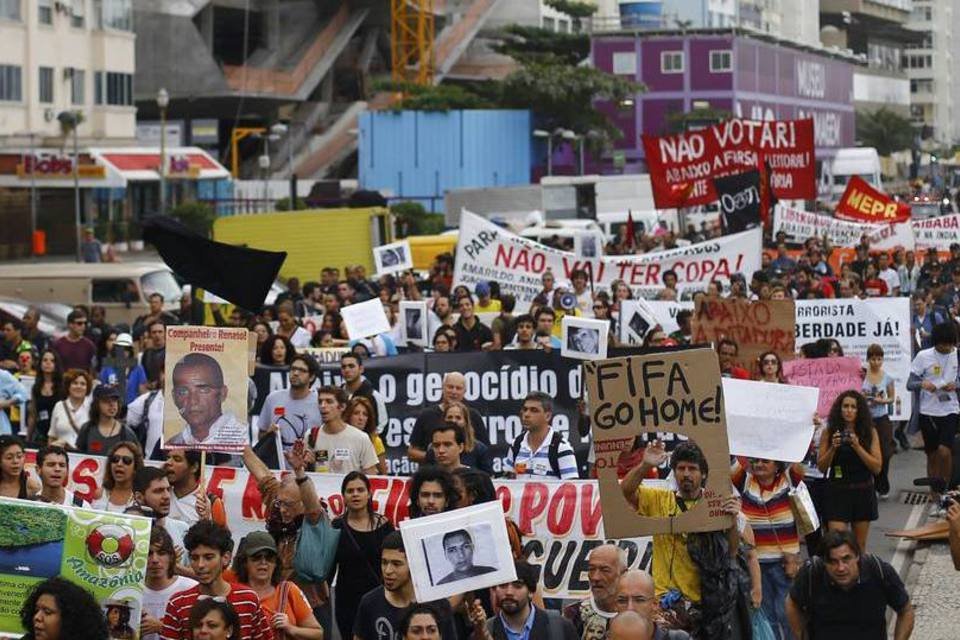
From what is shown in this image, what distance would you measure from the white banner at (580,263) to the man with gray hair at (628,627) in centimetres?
1679

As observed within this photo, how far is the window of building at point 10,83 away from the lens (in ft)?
193

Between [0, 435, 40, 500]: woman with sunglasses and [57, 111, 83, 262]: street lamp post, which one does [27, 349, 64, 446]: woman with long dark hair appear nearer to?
[0, 435, 40, 500]: woman with sunglasses

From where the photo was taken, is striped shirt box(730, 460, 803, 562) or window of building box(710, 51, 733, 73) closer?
striped shirt box(730, 460, 803, 562)

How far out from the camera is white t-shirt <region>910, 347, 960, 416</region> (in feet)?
56.0

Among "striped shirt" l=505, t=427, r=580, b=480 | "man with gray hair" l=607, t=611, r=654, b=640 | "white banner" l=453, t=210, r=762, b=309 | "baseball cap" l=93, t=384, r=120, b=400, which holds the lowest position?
"man with gray hair" l=607, t=611, r=654, b=640

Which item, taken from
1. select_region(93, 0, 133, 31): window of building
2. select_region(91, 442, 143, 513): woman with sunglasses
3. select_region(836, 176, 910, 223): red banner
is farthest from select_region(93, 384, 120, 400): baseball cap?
select_region(93, 0, 133, 31): window of building

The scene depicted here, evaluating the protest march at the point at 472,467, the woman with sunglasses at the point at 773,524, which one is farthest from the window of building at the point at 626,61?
the woman with sunglasses at the point at 773,524

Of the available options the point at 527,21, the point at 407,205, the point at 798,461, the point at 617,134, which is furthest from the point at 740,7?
the point at 798,461

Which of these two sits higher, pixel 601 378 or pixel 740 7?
pixel 740 7

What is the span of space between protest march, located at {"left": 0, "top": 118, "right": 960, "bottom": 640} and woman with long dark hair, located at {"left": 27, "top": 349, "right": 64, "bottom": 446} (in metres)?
0.02

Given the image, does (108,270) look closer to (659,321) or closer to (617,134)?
(659,321)

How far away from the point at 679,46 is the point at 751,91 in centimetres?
394

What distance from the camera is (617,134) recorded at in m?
78.1

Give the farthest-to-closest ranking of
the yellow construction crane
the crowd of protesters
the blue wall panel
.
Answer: the yellow construction crane
the blue wall panel
the crowd of protesters
